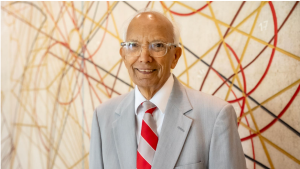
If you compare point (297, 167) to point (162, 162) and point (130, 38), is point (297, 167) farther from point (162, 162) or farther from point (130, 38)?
point (130, 38)

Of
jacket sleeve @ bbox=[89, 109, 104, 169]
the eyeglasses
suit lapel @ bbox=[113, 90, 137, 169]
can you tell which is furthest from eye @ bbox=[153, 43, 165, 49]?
jacket sleeve @ bbox=[89, 109, 104, 169]

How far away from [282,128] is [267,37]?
0.45m

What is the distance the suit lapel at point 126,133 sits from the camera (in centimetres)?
103

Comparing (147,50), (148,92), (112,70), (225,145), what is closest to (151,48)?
(147,50)

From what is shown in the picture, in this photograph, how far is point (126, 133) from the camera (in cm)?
106

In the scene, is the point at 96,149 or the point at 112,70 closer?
the point at 96,149

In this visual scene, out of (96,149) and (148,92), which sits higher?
(148,92)

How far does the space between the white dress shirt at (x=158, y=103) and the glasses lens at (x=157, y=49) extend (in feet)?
0.49

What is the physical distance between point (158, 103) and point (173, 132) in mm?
138

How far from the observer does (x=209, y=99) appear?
102 cm

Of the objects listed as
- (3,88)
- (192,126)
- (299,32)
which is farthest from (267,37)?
(3,88)

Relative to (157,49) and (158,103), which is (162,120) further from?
(157,49)

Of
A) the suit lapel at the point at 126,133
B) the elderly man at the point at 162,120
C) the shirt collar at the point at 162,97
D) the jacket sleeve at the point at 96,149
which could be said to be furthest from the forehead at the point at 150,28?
the jacket sleeve at the point at 96,149

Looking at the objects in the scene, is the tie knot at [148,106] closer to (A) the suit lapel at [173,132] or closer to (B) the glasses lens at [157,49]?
(A) the suit lapel at [173,132]
